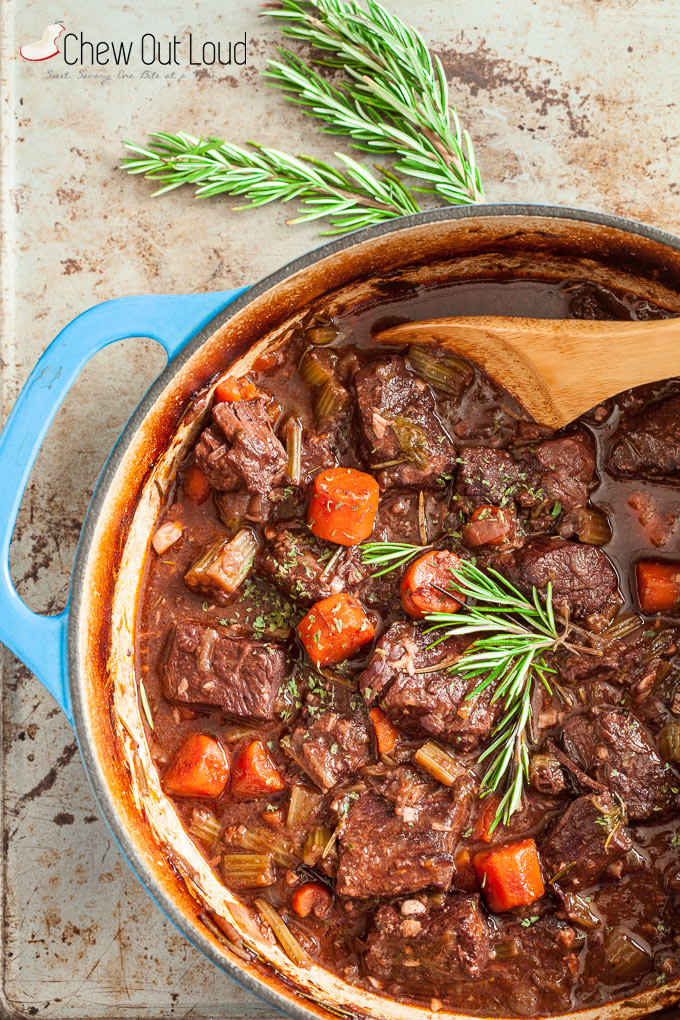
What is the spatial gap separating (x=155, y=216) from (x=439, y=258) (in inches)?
44.2

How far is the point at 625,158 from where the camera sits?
3051mm

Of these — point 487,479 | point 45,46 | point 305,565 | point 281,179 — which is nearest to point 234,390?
point 305,565

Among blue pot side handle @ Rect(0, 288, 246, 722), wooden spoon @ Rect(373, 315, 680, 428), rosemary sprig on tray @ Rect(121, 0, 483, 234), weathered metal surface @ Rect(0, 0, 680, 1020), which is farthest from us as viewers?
weathered metal surface @ Rect(0, 0, 680, 1020)

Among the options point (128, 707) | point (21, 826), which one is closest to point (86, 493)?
point (128, 707)

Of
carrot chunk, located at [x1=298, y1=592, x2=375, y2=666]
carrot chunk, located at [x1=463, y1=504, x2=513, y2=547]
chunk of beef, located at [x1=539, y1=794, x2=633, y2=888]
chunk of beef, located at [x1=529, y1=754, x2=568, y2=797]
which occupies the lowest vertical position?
chunk of beef, located at [x1=539, y1=794, x2=633, y2=888]

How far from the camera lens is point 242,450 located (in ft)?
9.00

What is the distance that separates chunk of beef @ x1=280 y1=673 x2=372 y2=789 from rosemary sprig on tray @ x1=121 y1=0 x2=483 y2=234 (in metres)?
1.72

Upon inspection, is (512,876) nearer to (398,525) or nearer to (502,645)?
(502,645)

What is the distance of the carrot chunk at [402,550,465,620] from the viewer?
2.77m

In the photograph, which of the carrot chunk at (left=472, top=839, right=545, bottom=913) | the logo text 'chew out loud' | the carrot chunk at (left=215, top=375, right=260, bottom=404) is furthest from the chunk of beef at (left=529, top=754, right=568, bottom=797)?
the logo text 'chew out loud'

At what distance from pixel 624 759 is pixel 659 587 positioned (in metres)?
0.61

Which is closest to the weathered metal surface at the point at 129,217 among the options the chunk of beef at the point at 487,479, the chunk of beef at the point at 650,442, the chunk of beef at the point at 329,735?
the chunk of beef at the point at 650,442

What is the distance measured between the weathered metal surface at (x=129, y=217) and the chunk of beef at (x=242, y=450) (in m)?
0.49

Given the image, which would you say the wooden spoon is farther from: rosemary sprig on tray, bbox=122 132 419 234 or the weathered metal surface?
the weathered metal surface
